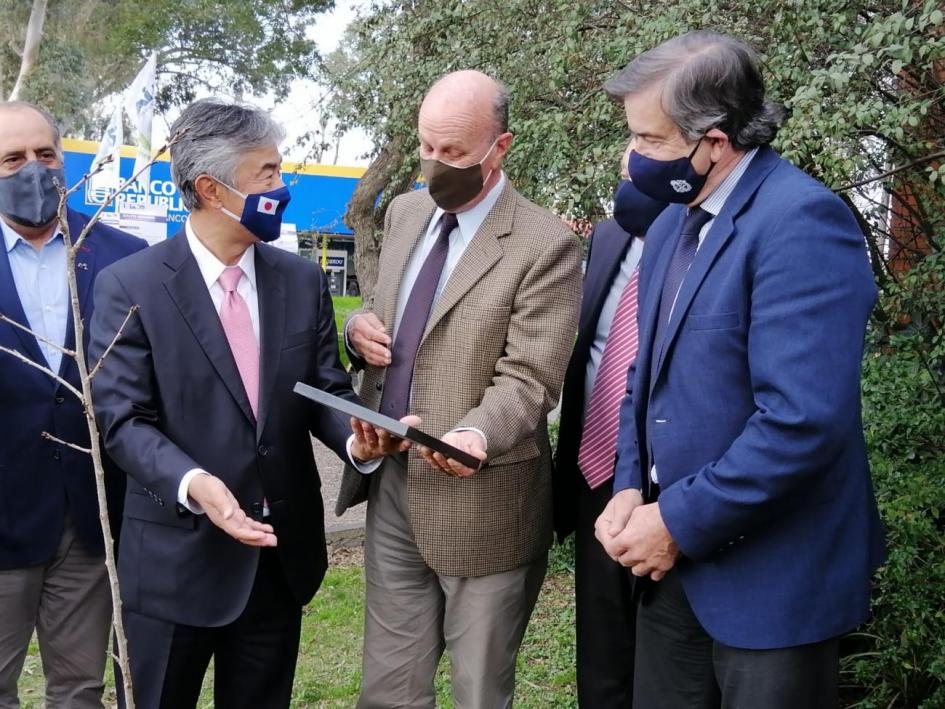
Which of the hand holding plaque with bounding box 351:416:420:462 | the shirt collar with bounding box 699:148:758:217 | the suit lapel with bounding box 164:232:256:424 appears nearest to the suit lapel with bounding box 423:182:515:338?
the hand holding plaque with bounding box 351:416:420:462

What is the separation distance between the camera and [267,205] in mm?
2852

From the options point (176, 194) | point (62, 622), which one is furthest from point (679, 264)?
point (176, 194)

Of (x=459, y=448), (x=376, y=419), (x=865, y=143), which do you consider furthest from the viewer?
(x=865, y=143)

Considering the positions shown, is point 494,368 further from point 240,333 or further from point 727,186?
point 727,186

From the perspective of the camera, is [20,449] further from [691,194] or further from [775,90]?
[775,90]

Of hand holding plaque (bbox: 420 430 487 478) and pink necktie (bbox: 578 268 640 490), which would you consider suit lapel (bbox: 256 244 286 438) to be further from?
pink necktie (bbox: 578 268 640 490)

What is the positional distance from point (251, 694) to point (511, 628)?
82 cm

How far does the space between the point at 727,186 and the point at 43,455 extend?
7.42ft

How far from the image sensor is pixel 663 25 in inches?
167

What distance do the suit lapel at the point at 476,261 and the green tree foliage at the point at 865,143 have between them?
111 centimetres

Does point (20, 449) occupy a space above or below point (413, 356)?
below

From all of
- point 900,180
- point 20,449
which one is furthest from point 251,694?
point 900,180

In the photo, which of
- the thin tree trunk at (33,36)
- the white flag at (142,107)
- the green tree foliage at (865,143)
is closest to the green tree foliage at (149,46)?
the thin tree trunk at (33,36)

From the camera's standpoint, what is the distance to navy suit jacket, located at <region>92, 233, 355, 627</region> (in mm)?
2697
